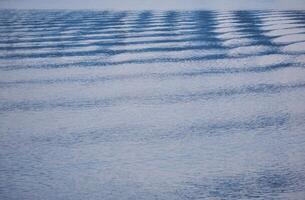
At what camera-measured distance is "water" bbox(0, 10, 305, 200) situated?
2.35m

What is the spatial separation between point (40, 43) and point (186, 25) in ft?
8.84

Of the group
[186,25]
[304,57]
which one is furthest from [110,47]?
[304,57]

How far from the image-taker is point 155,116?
3.31m

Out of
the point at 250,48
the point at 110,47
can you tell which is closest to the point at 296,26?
the point at 250,48

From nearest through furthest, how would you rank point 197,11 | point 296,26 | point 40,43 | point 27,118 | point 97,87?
point 27,118
point 97,87
point 40,43
point 296,26
point 197,11

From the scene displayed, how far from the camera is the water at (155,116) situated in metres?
2.35

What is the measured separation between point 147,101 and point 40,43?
334 centimetres

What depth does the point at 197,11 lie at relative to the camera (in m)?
9.74

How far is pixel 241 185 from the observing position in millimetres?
2285

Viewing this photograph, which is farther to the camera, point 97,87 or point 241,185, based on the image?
point 97,87

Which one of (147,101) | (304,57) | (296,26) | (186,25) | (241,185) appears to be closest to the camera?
(241,185)

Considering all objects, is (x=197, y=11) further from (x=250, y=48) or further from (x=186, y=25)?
(x=250, y=48)

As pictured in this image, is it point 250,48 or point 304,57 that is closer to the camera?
point 304,57

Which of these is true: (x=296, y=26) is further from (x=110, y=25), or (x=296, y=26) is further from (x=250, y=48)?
(x=110, y=25)
